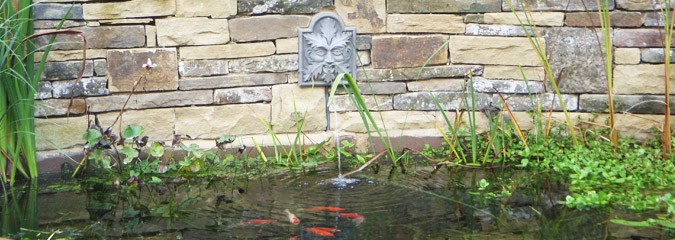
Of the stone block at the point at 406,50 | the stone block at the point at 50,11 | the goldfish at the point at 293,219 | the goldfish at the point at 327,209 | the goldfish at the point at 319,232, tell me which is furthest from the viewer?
the stone block at the point at 406,50

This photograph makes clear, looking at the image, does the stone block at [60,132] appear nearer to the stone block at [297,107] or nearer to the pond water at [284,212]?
the pond water at [284,212]

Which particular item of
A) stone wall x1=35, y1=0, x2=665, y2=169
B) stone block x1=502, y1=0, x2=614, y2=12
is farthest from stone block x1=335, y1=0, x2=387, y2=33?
stone block x1=502, y1=0, x2=614, y2=12

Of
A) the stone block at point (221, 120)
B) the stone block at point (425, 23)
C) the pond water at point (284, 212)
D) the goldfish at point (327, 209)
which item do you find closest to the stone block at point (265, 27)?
the stone block at point (221, 120)

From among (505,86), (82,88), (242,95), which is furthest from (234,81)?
(505,86)

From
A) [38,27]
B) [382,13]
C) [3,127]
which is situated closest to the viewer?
[3,127]

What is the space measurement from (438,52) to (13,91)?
2.17 metres

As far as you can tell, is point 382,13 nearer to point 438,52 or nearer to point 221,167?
point 438,52

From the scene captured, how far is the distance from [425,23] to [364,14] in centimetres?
33

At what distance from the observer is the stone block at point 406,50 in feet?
14.8

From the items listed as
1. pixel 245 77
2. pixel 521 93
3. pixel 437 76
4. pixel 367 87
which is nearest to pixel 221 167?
pixel 245 77

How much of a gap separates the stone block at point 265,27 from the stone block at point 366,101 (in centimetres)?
44

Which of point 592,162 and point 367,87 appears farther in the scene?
point 367,87

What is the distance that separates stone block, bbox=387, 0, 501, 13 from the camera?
4473 millimetres

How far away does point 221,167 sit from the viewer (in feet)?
13.9
